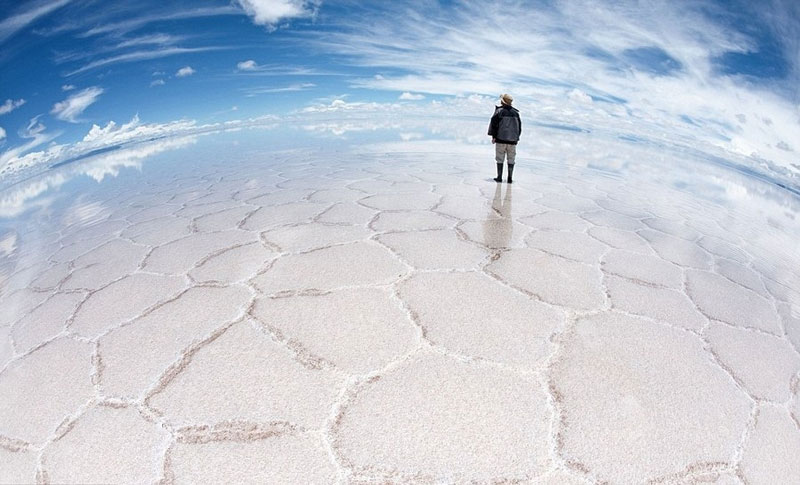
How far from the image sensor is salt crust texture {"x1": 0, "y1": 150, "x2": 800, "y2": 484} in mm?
1038

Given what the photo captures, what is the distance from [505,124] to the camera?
4.75 metres

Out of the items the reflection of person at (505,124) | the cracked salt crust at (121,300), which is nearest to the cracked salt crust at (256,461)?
the cracked salt crust at (121,300)

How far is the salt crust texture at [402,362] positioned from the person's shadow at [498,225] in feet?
0.17

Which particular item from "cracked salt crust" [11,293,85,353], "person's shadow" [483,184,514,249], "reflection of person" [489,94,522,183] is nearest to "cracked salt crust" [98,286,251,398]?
"cracked salt crust" [11,293,85,353]

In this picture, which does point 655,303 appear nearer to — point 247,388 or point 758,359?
point 758,359

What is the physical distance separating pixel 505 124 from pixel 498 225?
2281 mm

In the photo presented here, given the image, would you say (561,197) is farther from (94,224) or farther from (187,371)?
(94,224)

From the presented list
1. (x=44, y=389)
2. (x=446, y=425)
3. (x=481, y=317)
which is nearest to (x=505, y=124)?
(x=481, y=317)

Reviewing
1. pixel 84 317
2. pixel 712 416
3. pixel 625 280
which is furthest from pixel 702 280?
pixel 84 317

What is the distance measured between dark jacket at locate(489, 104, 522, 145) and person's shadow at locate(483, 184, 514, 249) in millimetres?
1049

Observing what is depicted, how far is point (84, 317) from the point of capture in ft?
5.97

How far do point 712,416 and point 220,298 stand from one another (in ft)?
6.61

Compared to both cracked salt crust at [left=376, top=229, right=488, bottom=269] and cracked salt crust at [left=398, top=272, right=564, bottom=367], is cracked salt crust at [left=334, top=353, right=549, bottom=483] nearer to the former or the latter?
cracked salt crust at [left=398, top=272, right=564, bottom=367]

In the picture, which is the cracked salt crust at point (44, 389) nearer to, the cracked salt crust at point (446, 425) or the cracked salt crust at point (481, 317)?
the cracked salt crust at point (446, 425)
